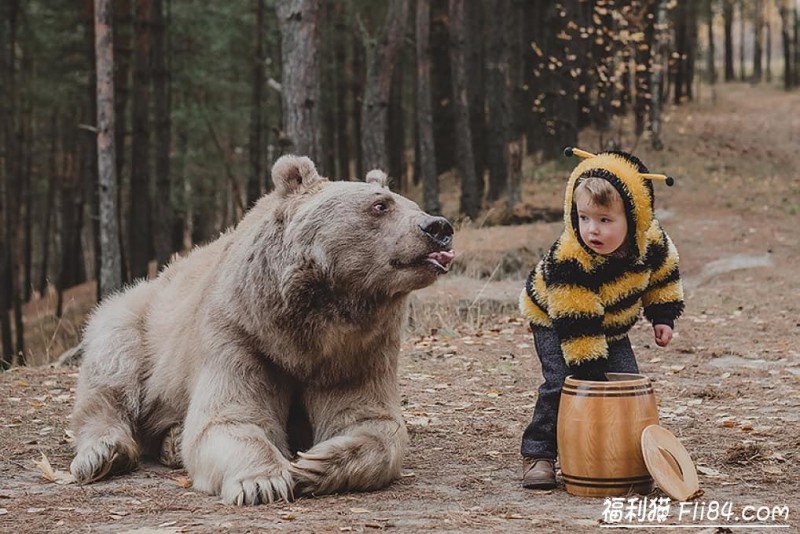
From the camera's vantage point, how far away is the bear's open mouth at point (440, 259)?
4.19 meters

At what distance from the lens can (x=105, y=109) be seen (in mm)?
13539

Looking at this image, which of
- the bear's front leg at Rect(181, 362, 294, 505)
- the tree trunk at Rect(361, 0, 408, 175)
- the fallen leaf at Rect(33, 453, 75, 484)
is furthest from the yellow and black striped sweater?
the tree trunk at Rect(361, 0, 408, 175)

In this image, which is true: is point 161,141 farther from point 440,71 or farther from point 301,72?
point 440,71

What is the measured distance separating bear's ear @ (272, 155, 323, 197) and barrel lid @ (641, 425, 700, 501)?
6.53 feet

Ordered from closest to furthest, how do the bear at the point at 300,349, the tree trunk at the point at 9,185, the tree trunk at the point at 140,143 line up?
the bear at the point at 300,349, the tree trunk at the point at 140,143, the tree trunk at the point at 9,185

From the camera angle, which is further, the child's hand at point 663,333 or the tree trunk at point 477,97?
the tree trunk at point 477,97

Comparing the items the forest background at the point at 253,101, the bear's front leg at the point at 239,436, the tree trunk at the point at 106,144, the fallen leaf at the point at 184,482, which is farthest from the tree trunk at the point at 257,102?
the bear's front leg at the point at 239,436

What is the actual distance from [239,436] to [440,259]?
117 cm

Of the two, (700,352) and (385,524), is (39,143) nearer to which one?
(700,352)

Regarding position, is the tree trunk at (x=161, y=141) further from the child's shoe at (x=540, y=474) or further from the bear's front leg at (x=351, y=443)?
the child's shoe at (x=540, y=474)

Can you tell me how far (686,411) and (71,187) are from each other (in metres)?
26.3

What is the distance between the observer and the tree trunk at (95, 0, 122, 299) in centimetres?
1345

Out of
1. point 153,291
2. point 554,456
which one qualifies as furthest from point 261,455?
point 153,291

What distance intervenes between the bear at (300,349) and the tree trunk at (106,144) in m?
9.37
